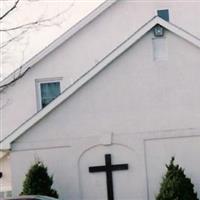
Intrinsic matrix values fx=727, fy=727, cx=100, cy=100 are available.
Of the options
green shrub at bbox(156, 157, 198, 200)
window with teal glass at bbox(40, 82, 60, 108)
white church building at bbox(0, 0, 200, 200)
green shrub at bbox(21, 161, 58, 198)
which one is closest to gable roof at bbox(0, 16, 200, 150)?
white church building at bbox(0, 0, 200, 200)

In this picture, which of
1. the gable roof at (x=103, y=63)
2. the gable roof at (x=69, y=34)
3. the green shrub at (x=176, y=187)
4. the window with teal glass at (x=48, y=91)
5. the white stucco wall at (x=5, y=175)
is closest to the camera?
the green shrub at (x=176, y=187)

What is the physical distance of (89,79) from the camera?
19750 millimetres

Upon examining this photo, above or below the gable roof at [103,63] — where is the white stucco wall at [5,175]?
below

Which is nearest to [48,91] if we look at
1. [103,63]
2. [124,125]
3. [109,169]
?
[103,63]

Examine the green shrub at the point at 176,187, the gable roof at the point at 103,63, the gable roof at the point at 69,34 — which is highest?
the gable roof at the point at 69,34

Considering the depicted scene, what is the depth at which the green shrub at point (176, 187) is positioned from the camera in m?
18.0

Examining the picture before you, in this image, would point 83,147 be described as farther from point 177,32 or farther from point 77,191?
point 177,32

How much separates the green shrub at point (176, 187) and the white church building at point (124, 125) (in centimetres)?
85

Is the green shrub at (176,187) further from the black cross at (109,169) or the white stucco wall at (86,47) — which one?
the white stucco wall at (86,47)

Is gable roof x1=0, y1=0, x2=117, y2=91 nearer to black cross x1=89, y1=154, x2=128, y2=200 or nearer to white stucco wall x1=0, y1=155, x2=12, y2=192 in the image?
Answer: white stucco wall x1=0, y1=155, x2=12, y2=192

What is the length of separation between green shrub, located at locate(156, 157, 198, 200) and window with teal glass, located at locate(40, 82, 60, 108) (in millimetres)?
7632

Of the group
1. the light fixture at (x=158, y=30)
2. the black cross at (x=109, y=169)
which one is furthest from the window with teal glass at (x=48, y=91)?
the light fixture at (x=158, y=30)

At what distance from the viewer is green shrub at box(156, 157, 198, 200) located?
59.2ft

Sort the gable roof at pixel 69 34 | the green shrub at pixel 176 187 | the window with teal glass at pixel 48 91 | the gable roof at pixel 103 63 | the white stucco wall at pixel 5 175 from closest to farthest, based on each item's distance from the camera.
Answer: the green shrub at pixel 176 187
the gable roof at pixel 103 63
the white stucco wall at pixel 5 175
the window with teal glass at pixel 48 91
the gable roof at pixel 69 34
